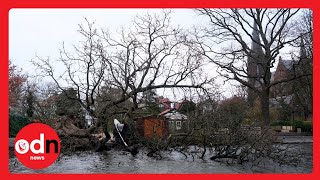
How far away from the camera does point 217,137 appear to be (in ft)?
28.7

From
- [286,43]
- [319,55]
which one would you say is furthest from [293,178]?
[286,43]

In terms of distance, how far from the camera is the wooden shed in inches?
360

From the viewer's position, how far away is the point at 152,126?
31.3ft

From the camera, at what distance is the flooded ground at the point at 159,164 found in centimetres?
664

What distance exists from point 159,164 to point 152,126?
2061 mm

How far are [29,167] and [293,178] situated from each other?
302cm

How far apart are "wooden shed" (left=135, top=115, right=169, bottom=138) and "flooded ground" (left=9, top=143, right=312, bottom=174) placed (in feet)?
1.55

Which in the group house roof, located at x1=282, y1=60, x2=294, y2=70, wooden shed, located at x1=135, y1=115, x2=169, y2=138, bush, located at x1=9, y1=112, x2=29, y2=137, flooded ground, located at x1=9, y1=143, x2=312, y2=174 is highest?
house roof, located at x1=282, y1=60, x2=294, y2=70

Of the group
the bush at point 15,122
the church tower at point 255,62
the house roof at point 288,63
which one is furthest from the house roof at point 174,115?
the house roof at point 288,63

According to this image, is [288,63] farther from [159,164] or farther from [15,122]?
[15,122]

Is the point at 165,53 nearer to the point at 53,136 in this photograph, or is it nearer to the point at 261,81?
the point at 53,136

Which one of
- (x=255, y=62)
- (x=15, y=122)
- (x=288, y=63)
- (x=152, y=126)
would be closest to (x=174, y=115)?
(x=152, y=126)

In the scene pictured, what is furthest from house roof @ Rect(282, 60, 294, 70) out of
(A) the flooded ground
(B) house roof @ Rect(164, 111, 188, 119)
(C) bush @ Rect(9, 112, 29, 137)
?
(C) bush @ Rect(9, 112, 29, 137)

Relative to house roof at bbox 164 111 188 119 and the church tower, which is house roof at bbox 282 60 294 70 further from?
house roof at bbox 164 111 188 119
